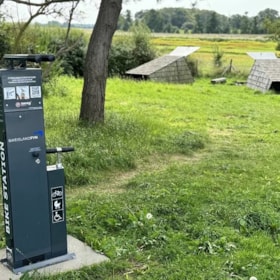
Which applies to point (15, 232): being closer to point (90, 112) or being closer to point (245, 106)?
point (90, 112)

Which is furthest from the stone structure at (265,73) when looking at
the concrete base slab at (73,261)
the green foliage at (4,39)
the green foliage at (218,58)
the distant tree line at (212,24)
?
the concrete base slab at (73,261)

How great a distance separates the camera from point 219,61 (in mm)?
23672

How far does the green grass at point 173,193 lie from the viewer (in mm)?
3434

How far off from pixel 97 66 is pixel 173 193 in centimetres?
351

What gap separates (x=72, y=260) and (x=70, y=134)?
151 inches

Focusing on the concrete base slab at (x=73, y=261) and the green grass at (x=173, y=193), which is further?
the green grass at (x=173, y=193)

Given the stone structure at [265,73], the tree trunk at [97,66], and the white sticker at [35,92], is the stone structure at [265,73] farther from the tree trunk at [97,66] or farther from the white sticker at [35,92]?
the white sticker at [35,92]

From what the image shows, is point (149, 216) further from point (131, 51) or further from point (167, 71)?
point (131, 51)

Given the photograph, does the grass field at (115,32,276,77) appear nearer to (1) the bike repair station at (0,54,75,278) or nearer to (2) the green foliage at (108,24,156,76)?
(2) the green foliage at (108,24,156,76)

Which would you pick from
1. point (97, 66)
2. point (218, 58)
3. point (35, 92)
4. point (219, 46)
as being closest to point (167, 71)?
point (218, 58)

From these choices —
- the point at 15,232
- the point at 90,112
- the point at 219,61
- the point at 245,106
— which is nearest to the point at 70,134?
the point at 90,112

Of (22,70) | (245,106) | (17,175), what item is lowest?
(245,106)

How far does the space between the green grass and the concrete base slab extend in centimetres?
8

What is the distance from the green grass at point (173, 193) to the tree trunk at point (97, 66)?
0.90 feet
